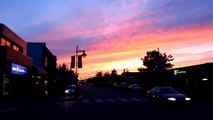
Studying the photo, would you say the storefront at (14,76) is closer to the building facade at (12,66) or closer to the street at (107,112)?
the building facade at (12,66)

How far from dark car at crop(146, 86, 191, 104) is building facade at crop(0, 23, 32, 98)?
52.1ft

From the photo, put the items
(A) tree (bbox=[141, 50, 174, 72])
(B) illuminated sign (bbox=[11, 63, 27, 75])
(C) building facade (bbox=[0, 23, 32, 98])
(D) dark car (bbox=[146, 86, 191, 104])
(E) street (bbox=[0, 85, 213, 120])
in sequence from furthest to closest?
(A) tree (bbox=[141, 50, 174, 72]) < (B) illuminated sign (bbox=[11, 63, 27, 75]) < (C) building facade (bbox=[0, 23, 32, 98]) < (D) dark car (bbox=[146, 86, 191, 104]) < (E) street (bbox=[0, 85, 213, 120])

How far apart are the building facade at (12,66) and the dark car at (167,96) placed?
15.9m

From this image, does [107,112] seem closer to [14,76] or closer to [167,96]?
[167,96]

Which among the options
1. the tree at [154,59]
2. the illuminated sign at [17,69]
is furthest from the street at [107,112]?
the tree at [154,59]

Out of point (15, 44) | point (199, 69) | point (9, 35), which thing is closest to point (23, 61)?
point (15, 44)

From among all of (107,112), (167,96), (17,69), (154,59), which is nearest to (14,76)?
(17,69)

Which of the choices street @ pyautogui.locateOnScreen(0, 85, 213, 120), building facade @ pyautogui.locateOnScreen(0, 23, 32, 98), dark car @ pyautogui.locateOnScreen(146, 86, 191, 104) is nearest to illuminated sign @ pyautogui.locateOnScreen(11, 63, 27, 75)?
building facade @ pyautogui.locateOnScreen(0, 23, 32, 98)

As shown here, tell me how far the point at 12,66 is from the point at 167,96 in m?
19.9

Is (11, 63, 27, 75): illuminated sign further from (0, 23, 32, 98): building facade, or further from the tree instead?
the tree

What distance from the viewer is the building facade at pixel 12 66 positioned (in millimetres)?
37081

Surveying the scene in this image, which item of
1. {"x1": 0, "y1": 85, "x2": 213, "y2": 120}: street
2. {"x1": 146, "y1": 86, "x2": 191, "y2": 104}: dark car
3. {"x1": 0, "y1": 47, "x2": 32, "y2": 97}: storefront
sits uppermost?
{"x1": 0, "y1": 47, "x2": 32, "y2": 97}: storefront

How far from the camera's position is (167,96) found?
81.0 ft

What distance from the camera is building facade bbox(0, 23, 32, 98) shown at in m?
37.1
